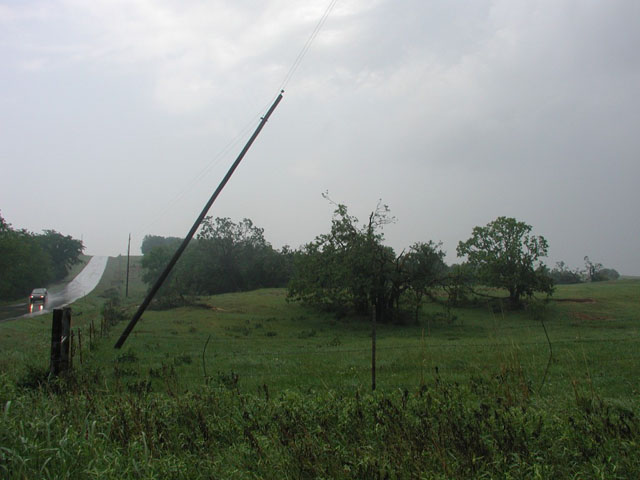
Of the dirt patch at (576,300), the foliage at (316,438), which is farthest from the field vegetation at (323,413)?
the dirt patch at (576,300)

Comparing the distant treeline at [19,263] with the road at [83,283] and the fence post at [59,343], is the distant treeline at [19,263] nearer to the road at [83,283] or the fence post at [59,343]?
the road at [83,283]

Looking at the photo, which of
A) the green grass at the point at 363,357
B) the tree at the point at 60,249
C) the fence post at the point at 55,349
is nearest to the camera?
the fence post at the point at 55,349

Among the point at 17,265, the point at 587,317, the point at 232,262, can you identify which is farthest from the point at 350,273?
the point at 17,265

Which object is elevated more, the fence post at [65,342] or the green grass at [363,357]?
the fence post at [65,342]

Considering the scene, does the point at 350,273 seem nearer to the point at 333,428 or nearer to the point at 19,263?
the point at 333,428

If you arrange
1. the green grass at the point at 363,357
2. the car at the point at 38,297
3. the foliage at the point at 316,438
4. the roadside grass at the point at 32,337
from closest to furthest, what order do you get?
the foliage at the point at 316,438
the green grass at the point at 363,357
the roadside grass at the point at 32,337
the car at the point at 38,297

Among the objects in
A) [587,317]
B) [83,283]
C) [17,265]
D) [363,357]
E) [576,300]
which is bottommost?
[587,317]

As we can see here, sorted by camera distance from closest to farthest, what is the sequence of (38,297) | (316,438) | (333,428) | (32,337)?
1. (316,438)
2. (333,428)
3. (32,337)
4. (38,297)

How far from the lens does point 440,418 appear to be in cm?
580

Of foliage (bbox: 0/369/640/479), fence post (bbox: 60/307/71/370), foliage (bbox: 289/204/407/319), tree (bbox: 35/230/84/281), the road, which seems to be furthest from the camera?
tree (bbox: 35/230/84/281)

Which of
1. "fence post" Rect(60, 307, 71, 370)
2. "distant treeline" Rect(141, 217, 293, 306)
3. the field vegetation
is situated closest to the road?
"distant treeline" Rect(141, 217, 293, 306)

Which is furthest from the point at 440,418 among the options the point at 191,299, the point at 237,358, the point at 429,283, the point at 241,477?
the point at 191,299

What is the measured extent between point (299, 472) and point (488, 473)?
5.46 feet

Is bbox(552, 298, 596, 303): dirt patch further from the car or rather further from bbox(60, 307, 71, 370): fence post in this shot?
the car
